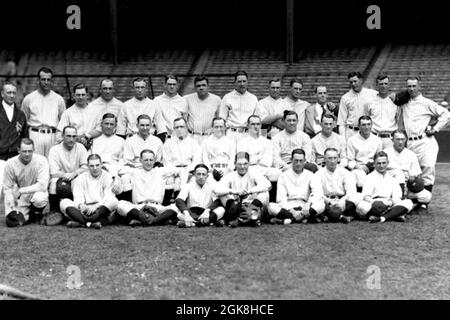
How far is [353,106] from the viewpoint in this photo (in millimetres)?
8812

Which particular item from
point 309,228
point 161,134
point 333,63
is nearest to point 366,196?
point 309,228

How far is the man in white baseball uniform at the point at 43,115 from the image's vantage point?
8609 mm

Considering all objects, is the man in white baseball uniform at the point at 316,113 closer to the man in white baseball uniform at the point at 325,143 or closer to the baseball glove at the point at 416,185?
the man in white baseball uniform at the point at 325,143

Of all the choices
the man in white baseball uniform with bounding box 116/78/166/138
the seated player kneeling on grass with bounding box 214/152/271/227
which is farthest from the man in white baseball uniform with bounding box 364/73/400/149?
the man in white baseball uniform with bounding box 116/78/166/138

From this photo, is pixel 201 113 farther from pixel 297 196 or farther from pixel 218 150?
pixel 297 196

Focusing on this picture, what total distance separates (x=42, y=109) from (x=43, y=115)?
0.08m

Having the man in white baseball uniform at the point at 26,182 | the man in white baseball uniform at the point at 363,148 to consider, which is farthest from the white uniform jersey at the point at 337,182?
the man in white baseball uniform at the point at 26,182

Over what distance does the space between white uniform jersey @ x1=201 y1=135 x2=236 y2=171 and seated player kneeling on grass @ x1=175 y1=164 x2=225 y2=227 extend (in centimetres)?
47

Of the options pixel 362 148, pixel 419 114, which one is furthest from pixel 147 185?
pixel 419 114

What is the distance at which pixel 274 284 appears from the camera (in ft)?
15.9

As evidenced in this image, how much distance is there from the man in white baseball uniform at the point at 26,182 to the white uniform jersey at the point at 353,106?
13.2 ft

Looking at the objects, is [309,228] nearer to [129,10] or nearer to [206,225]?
[206,225]

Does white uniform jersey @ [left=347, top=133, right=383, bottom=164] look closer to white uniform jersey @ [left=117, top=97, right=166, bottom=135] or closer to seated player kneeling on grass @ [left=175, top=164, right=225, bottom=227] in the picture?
seated player kneeling on grass @ [left=175, top=164, right=225, bottom=227]

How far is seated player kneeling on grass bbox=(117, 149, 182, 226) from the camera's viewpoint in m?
7.47
